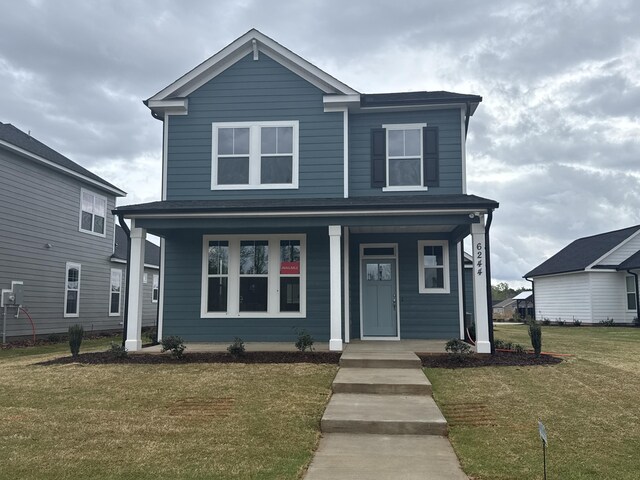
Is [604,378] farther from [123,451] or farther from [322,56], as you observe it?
[322,56]

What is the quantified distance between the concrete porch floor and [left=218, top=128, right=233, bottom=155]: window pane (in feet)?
15.2

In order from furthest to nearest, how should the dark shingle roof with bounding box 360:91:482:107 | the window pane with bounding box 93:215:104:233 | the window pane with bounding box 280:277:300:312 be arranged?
the window pane with bounding box 93:215:104:233 → the window pane with bounding box 280:277:300:312 → the dark shingle roof with bounding box 360:91:482:107

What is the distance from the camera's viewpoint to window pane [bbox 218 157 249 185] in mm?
12141

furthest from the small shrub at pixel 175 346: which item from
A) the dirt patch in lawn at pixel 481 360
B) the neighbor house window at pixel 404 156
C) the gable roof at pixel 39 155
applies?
the gable roof at pixel 39 155


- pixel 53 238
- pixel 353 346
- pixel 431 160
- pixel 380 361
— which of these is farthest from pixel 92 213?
pixel 380 361

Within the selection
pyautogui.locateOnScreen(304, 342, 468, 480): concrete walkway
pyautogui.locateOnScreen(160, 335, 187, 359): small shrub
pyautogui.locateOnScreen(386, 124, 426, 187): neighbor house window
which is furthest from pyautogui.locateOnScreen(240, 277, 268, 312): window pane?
pyautogui.locateOnScreen(304, 342, 468, 480): concrete walkway

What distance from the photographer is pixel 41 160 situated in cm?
1622

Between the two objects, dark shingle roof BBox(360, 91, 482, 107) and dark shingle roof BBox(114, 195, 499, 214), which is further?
dark shingle roof BBox(360, 91, 482, 107)

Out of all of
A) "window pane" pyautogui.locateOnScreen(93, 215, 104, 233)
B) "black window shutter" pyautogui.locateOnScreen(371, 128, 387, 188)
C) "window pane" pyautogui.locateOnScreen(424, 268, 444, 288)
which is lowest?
"window pane" pyautogui.locateOnScreen(424, 268, 444, 288)

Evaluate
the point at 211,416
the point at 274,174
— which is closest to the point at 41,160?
the point at 274,174

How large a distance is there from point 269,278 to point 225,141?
11.6 feet

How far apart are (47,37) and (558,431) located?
18.5 meters

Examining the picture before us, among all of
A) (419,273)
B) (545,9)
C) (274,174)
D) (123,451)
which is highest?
(545,9)

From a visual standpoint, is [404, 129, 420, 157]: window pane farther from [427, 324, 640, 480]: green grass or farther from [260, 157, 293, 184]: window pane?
[427, 324, 640, 480]: green grass
